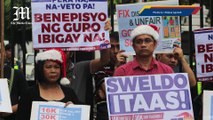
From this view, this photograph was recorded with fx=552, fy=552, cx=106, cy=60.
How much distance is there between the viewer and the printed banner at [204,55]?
513 centimetres

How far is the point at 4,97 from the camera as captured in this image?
455cm

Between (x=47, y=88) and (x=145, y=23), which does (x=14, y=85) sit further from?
(x=145, y=23)

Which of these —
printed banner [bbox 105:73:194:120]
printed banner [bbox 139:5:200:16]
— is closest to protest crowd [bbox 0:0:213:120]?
printed banner [bbox 105:73:194:120]

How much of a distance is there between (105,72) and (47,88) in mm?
953

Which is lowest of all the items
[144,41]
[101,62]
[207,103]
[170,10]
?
[207,103]

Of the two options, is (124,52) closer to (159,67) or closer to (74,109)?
(159,67)

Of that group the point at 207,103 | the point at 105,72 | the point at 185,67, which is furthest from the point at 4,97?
the point at 207,103

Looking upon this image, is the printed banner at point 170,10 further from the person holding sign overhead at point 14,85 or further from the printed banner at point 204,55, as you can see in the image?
the person holding sign overhead at point 14,85

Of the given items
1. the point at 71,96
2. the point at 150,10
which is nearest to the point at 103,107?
the point at 71,96

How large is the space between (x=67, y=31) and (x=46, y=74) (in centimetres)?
92

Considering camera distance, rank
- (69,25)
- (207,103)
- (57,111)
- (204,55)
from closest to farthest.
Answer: (57,111), (207,103), (204,55), (69,25)

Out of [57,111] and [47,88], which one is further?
[47,88]

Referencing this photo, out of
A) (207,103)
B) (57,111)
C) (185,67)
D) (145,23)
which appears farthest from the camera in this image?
(145,23)

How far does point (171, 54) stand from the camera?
5312 mm
